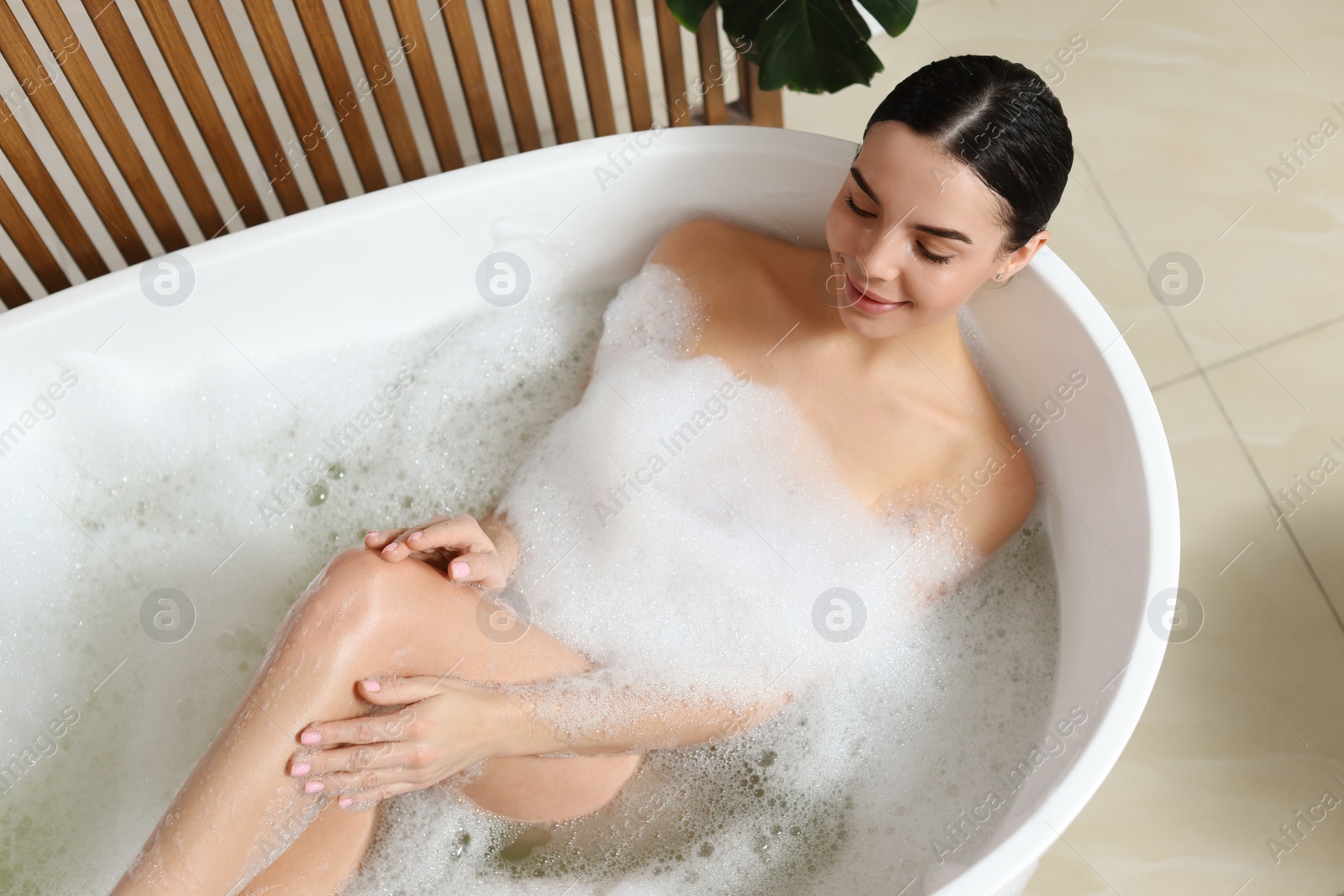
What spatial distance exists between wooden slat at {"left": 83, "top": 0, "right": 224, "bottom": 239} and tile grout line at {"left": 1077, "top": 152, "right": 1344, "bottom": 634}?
1609 mm

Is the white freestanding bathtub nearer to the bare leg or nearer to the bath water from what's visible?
the bath water

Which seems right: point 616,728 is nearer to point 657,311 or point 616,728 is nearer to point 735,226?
point 657,311

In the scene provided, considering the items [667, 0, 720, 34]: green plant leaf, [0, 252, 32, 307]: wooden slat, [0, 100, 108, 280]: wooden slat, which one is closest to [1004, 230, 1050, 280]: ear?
[667, 0, 720, 34]: green plant leaf

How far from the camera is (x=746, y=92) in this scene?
1.87 m

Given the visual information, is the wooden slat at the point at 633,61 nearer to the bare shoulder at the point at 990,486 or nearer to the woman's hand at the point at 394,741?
the bare shoulder at the point at 990,486

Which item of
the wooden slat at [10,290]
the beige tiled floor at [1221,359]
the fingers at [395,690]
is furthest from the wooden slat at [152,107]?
the beige tiled floor at [1221,359]

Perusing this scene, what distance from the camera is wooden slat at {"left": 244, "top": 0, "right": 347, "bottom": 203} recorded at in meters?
1.49

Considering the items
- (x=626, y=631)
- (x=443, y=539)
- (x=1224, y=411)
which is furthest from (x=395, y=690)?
(x=1224, y=411)

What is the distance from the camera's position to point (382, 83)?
1584 mm

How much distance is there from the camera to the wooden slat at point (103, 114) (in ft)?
4.48

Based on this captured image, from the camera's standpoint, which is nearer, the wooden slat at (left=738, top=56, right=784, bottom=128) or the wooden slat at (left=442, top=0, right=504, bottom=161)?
the wooden slat at (left=442, top=0, right=504, bottom=161)

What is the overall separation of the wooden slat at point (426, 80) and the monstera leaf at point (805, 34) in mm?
374

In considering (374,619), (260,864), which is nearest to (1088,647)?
(374,619)

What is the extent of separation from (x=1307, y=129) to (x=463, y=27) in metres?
1.66
